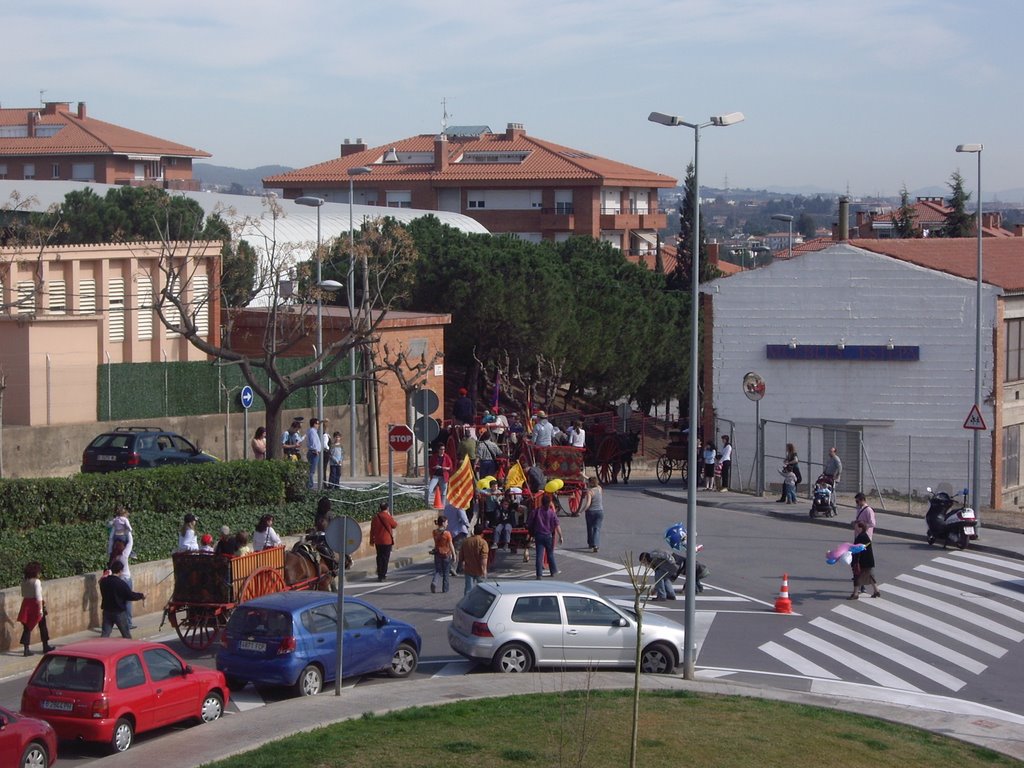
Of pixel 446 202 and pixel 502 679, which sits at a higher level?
pixel 446 202

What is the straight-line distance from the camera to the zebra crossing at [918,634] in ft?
57.8

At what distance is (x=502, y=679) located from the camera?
53.4ft

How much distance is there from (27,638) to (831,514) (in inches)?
741

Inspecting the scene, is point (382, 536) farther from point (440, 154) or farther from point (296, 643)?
point (440, 154)

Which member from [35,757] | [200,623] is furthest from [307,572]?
[35,757]

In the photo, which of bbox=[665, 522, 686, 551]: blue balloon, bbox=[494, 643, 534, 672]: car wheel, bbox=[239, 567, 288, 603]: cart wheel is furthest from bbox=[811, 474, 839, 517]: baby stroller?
bbox=[239, 567, 288, 603]: cart wheel

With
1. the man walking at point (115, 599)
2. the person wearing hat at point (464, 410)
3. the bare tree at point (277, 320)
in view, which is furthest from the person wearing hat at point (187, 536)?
the person wearing hat at point (464, 410)

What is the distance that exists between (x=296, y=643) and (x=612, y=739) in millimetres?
4369

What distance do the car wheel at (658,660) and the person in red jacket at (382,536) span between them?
637cm

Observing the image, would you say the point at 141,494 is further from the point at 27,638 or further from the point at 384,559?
the point at 27,638

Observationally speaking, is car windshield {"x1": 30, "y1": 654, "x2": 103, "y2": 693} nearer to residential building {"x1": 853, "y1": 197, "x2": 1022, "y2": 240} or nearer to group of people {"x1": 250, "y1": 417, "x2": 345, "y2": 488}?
group of people {"x1": 250, "y1": 417, "x2": 345, "y2": 488}

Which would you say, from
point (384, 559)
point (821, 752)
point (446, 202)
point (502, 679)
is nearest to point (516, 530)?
point (384, 559)

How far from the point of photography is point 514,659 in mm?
16750

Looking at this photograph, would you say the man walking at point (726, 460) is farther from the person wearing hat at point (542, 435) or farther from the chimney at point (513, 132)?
the chimney at point (513, 132)
